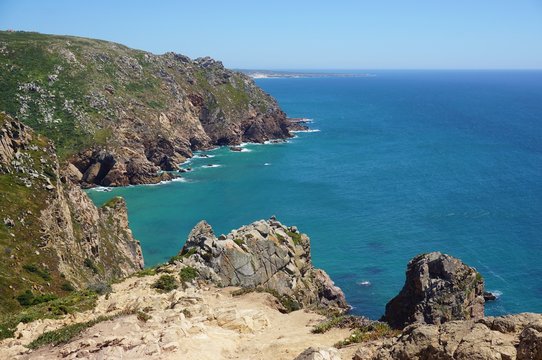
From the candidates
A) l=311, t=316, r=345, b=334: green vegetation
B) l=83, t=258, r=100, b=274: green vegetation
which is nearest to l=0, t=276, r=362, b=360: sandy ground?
l=311, t=316, r=345, b=334: green vegetation

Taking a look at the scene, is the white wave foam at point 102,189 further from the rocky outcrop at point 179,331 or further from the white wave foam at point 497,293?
the white wave foam at point 497,293

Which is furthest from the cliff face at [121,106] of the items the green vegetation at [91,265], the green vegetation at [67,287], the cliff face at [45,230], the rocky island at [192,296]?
the green vegetation at [67,287]

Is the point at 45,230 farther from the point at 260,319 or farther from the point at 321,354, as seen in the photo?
the point at 321,354

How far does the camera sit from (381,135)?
173 metres

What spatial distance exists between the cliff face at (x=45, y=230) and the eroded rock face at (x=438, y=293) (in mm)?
26175

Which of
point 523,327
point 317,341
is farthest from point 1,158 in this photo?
point 523,327

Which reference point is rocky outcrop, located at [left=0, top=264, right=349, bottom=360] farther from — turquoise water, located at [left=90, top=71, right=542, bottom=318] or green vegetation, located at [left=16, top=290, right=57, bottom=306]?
turquoise water, located at [left=90, top=71, right=542, bottom=318]

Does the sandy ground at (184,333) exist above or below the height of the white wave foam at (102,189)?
above

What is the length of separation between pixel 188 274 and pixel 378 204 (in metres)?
64.3

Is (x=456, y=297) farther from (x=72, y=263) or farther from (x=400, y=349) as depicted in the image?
(x=72, y=263)

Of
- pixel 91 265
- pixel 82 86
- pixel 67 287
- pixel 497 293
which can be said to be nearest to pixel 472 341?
pixel 67 287

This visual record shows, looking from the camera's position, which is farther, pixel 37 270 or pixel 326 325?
pixel 37 270

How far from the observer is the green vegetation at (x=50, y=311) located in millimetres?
24502

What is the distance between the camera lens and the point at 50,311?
2689 centimetres
